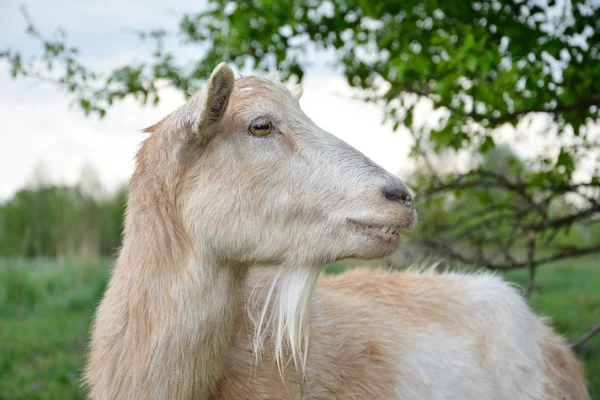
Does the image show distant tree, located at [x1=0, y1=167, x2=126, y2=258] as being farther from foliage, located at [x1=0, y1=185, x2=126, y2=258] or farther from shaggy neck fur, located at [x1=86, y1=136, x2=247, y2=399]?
shaggy neck fur, located at [x1=86, y1=136, x2=247, y2=399]

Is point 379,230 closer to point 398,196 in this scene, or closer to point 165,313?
point 398,196

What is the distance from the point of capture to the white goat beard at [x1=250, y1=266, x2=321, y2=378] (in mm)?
3191

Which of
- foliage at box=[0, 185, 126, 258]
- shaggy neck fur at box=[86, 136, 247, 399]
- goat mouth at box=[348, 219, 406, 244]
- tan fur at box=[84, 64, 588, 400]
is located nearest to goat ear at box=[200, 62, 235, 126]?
tan fur at box=[84, 64, 588, 400]

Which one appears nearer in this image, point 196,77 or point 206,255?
point 206,255

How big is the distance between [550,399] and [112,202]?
36.4 ft

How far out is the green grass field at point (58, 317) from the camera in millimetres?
6332

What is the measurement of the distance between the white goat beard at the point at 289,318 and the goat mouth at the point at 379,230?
31 cm

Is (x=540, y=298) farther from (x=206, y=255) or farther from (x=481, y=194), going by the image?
(x=206, y=255)

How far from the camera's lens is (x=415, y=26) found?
18.9 ft

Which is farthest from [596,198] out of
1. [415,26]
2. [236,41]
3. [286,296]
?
[286,296]

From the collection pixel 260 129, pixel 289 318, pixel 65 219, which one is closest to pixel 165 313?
pixel 289 318

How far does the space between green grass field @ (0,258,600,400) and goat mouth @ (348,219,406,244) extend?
3.81 metres

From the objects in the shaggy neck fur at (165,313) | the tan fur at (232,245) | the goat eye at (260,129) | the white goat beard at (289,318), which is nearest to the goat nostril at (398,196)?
the tan fur at (232,245)

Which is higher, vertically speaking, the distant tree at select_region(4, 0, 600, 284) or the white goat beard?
the distant tree at select_region(4, 0, 600, 284)
